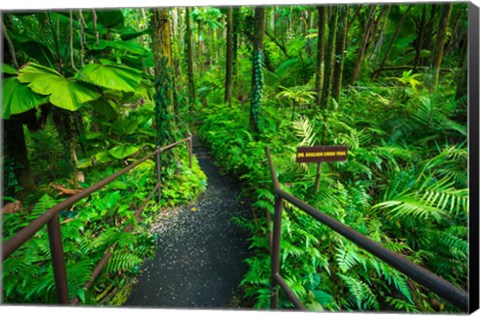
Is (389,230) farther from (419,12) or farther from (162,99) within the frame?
(419,12)

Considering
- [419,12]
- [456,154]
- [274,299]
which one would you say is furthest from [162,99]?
[419,12]

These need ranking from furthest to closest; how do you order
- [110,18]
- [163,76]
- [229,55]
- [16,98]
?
[229,55] → [110,18] → [163,76] → [16,98]

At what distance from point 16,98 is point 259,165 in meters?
2.70

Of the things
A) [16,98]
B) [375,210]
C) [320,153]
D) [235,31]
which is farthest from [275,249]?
[235,31]

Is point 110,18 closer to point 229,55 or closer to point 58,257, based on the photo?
point 58,257

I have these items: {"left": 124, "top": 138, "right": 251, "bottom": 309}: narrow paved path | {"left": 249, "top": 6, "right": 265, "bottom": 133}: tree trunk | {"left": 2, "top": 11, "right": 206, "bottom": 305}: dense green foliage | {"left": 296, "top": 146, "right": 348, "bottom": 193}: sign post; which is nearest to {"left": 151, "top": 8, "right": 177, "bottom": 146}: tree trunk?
{"left": 2, "top": 11, "right": 206, "bottom": 305}: dense green foliage

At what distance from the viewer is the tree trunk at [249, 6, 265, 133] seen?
180 inches

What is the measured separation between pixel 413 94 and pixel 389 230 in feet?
6.98

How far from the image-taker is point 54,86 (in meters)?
2.24

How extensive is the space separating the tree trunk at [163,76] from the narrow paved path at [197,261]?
1057 mm

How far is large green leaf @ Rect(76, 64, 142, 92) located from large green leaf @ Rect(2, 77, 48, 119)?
45 cm

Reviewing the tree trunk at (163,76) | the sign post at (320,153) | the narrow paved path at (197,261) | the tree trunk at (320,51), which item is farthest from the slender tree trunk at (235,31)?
the sign post at (320,153)

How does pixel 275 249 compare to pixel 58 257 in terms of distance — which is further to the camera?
pixel 275 249

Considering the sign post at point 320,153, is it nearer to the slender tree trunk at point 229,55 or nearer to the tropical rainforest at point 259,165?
the tropical rainforest at point 259,165
